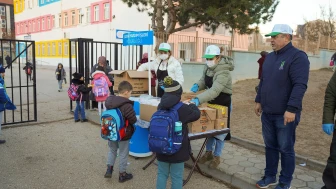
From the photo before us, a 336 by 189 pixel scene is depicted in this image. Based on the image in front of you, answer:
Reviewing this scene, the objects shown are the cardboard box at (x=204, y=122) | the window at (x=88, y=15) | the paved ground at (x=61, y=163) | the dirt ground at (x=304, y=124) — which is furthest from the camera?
the window at (x=88, y=15)

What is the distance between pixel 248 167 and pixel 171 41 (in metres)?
10.2

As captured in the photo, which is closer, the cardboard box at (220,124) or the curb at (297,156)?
the cardboard box at (220,124)

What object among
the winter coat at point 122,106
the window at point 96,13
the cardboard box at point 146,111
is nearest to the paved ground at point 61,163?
the cardboard box at point 146,111

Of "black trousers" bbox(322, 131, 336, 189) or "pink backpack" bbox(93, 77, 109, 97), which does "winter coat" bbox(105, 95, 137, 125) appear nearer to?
"black trousers" bbox(322, 131, 336, 189)

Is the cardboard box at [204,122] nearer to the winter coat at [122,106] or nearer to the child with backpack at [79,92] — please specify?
the winter coat at [122,106]

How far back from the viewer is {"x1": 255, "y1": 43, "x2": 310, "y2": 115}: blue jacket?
3.08 meters

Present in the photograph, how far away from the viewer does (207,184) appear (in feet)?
13.1

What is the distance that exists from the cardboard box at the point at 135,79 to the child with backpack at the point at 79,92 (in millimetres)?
2008

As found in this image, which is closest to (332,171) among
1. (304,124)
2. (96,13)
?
(304,124)

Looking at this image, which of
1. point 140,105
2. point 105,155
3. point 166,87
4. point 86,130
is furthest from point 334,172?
point 86,130

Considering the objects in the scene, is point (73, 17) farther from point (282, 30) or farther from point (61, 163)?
point (282, 30)

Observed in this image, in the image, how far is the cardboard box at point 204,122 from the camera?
377 cm

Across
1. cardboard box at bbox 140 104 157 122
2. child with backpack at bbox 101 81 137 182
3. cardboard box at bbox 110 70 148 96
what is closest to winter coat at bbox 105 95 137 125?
child with backpack at bbox 101 81 137 182

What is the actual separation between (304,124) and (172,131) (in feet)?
16.3
